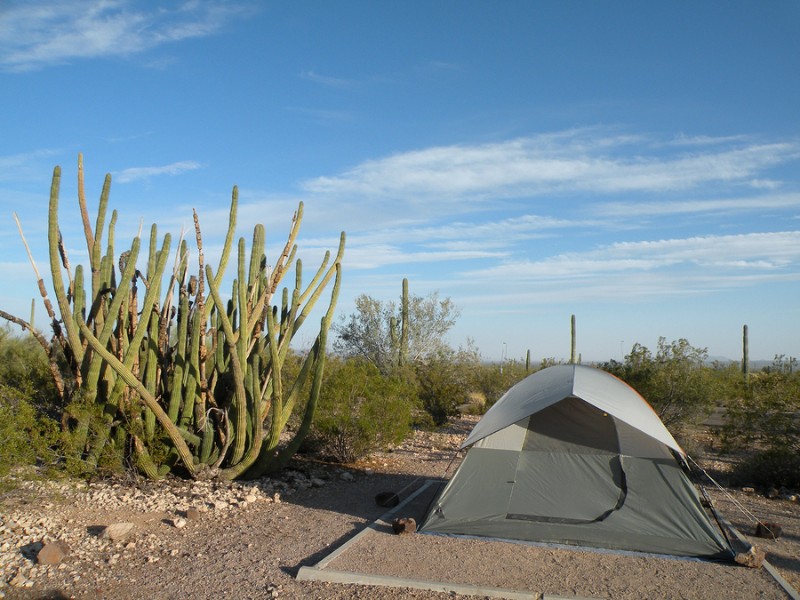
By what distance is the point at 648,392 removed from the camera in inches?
545

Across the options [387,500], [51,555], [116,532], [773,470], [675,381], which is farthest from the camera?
[675,381]

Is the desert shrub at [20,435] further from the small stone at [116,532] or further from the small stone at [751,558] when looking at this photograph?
the small stone at [751,558]

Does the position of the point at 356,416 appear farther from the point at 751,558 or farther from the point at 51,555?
the point at 751,558

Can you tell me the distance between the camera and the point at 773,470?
10.1 metres

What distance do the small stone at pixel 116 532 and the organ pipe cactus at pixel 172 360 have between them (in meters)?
1.57

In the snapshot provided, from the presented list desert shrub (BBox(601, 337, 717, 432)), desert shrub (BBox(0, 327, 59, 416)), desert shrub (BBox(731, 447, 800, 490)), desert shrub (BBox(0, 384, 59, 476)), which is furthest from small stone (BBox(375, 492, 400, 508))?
desert shrub (BBox(601, 337, 717, 432))

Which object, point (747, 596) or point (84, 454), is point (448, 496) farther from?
point (84, 454)

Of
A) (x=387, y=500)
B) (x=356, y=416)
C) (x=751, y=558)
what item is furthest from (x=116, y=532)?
(x=751, y=558)

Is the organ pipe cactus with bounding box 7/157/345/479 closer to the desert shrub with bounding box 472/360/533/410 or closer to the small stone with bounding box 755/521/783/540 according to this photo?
the small stone with bounding box 755/521/783/540

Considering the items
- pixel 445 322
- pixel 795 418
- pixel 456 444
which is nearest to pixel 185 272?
pixel 456 444

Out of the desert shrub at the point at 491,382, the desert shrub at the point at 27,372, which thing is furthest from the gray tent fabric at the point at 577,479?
the desert shrub at the point at 491,382

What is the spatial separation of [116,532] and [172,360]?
308cm

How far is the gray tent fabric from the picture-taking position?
702 centimetres

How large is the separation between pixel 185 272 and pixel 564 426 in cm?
518
